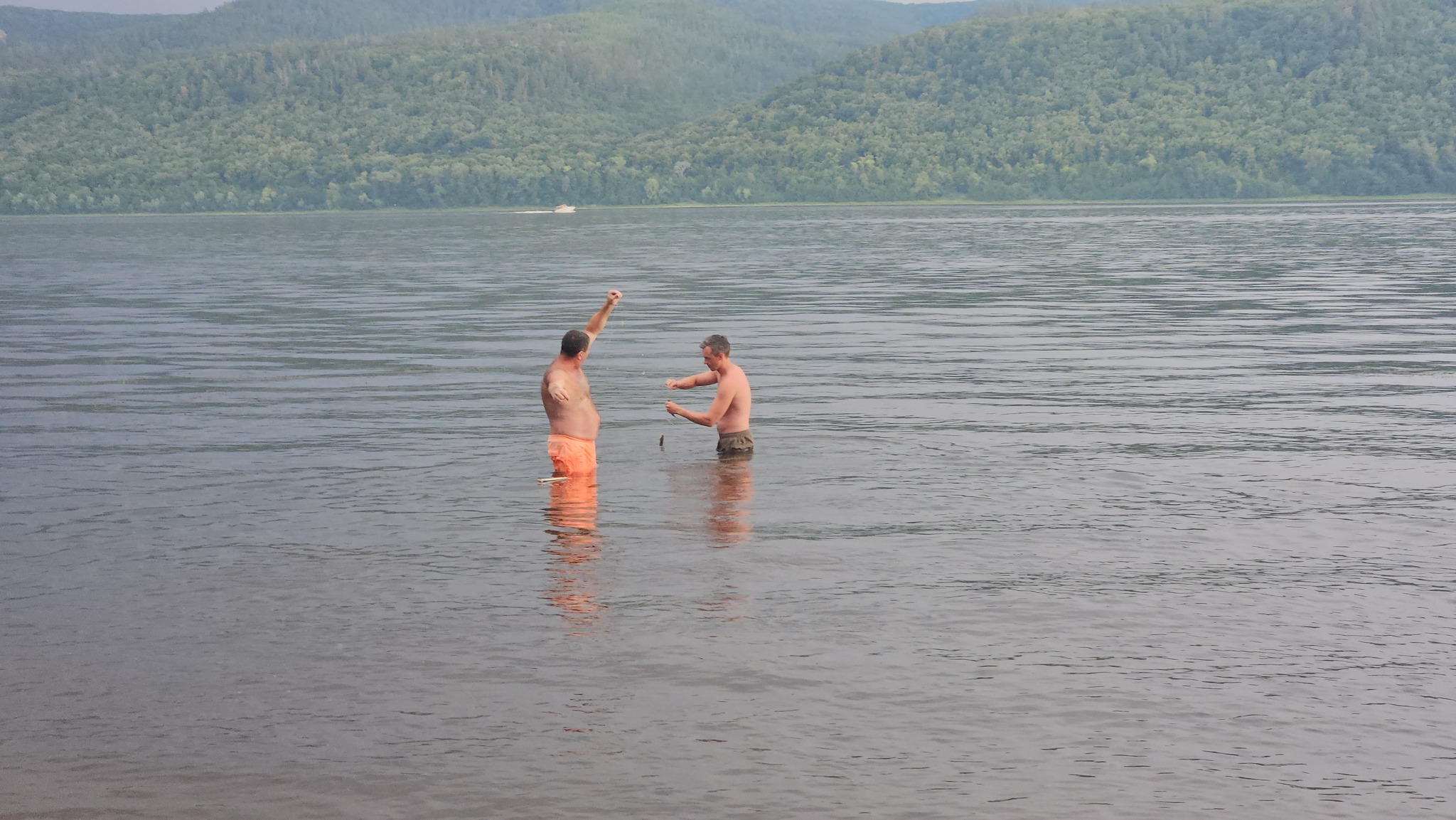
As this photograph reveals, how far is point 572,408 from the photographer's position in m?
18.2

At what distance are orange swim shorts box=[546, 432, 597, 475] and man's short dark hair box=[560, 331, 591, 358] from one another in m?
1.01

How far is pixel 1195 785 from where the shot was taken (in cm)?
912

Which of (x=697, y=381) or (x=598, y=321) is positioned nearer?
(x=598, y=321)

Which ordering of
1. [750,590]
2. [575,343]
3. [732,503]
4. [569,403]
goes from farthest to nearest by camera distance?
[569,403], [575,343], [732,503], [750,590]

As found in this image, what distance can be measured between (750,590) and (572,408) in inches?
204

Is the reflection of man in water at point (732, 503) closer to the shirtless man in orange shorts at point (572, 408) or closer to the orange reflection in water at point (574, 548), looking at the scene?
the orange reflection in water at point (574, 548)

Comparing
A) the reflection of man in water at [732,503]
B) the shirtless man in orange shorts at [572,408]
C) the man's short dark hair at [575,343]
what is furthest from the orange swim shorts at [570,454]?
the reflection of man in water at [732,503]

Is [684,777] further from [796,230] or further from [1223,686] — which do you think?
[796,230]

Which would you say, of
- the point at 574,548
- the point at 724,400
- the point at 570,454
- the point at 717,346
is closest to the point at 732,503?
the point at 570,454

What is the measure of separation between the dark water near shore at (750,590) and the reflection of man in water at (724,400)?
376 mm

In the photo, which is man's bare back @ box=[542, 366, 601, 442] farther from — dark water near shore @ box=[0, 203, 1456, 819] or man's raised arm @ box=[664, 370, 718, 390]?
man's raised arm @ box=[664, 370, 718, 390]

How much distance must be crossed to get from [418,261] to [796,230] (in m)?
56.1

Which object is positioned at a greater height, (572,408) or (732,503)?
(572,408)

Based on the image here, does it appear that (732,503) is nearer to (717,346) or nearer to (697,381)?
(717,346)
